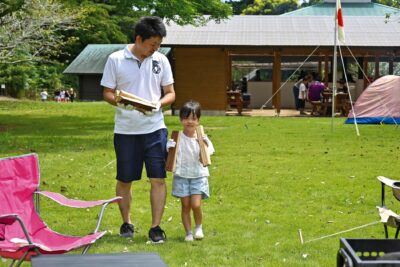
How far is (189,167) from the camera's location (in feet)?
19.2

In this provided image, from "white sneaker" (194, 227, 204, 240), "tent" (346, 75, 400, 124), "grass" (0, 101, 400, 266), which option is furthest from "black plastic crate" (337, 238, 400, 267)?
"tent" (346, 75, 400, 124)

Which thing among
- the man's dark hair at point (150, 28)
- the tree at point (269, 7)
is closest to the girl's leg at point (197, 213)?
the man's dark hair at point (150, 28)

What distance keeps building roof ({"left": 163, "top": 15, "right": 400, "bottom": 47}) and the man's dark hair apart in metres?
17.5

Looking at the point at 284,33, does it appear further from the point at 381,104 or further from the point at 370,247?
the point at 370,247

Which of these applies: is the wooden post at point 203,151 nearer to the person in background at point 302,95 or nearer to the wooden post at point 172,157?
the wooden post at point 172,157

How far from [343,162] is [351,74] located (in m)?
17.4

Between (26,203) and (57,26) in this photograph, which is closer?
(26,203)

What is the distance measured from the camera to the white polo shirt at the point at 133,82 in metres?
5.71

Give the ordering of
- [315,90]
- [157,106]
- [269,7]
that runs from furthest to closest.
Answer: [269,7], [315,90], [157,106]

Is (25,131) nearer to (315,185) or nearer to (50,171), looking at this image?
(50,171)

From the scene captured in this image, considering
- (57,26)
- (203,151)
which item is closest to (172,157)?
(203,151)

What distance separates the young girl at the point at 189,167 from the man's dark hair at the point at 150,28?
0.65 metres

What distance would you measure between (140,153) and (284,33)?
19369 mm

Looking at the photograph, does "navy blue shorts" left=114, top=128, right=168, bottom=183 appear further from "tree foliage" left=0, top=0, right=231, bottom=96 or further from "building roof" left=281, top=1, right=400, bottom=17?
"building roof" left=281, top=1, right=400, bottom=17
